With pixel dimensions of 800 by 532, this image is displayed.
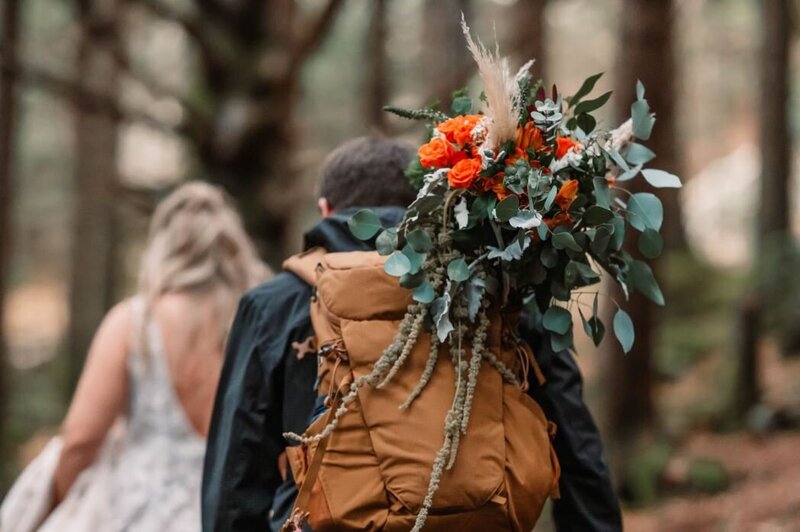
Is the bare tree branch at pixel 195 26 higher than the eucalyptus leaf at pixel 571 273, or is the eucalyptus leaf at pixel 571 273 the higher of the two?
the bare tree branch at pixel 195 26

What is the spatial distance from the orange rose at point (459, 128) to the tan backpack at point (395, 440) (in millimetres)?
410

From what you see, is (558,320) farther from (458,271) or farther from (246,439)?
(246,439)

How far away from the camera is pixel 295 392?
292 cm

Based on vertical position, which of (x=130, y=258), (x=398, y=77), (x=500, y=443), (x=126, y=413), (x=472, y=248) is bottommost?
(x=130, y=258)

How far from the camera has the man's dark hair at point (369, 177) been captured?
313 cm

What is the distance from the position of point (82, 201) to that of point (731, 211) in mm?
21058

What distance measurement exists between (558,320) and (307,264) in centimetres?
85

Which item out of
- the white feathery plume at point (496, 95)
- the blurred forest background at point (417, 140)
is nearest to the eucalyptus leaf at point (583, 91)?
the white feathery plume at point (496, 95)

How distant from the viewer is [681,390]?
11.8 m

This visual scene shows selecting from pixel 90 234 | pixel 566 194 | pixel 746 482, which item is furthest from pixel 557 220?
pixel 90 234

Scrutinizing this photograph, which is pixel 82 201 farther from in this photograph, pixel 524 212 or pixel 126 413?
pixel 524 212

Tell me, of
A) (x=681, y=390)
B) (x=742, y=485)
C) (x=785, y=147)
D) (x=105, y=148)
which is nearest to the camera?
(x=742, y=485)

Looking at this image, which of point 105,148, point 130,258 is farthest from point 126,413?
point 130,258

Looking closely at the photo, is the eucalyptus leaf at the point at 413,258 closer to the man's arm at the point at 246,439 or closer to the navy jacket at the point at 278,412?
the navy jacket at the point at 278,412
